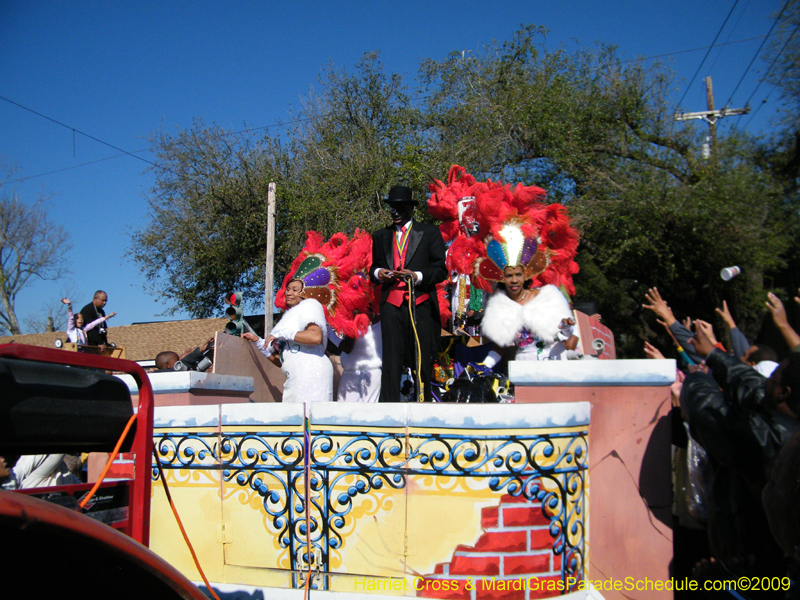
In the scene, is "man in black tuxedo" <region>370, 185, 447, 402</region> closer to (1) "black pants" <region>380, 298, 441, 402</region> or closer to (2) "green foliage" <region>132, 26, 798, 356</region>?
(1) "black pants" <region>380, 298, 441, 402</region>

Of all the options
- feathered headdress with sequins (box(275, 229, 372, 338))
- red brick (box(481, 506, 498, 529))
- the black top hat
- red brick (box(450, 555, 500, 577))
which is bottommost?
red brick (box(450, 555, 500, 577))

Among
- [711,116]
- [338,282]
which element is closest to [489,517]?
[338,282]

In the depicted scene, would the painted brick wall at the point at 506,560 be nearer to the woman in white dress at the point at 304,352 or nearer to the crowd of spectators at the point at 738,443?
the crowd of spectators at the point at 738,443

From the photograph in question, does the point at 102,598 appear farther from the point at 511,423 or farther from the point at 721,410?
the point at 721,410

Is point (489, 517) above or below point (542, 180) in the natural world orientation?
below

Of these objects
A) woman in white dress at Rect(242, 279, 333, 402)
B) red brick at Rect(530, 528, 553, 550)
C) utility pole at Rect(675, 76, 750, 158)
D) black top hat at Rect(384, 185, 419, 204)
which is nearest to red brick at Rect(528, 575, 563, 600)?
red brick at Rect(530, 528, 553, 550)

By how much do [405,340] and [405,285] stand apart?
466mm

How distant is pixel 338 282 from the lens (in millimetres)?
5629

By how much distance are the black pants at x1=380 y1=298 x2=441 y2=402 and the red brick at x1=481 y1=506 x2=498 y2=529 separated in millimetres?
1846

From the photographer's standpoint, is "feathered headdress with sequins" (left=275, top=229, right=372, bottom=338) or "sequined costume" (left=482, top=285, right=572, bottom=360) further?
"feathered headdress with sequins" (left=275, top=229, right=372, bottom=338)

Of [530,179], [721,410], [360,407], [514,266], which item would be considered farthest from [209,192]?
[721,410]

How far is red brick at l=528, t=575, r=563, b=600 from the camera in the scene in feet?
10.3

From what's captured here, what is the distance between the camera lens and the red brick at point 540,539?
3.14 meters

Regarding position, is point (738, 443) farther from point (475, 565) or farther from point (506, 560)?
point (475, 565)
